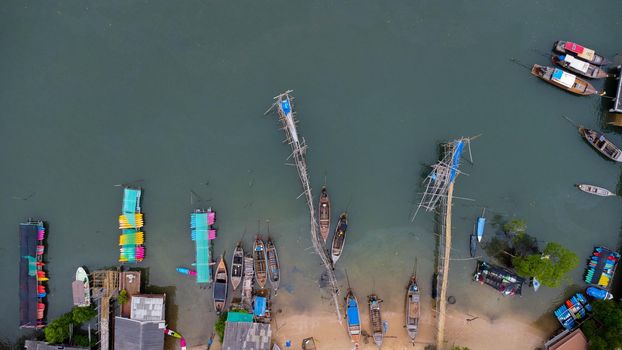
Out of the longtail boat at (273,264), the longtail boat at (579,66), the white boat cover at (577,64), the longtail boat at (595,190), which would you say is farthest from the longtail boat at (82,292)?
the white boat cover at (577,64)

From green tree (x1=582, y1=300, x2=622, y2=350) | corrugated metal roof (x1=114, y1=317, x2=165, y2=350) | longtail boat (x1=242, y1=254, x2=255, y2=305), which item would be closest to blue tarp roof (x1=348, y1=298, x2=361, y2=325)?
longtail boat (x1=242, y1=254, x2=255, y2=305)

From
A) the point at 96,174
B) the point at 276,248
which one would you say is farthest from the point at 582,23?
the point at 96,174

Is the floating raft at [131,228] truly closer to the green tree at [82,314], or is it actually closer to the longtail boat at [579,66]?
the green tree at [82,314]

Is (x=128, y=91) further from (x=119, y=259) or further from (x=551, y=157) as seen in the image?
(x=551, y=157)

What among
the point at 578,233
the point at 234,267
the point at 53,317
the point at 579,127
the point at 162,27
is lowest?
the point at 53,317

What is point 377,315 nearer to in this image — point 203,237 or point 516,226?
point 516,226
